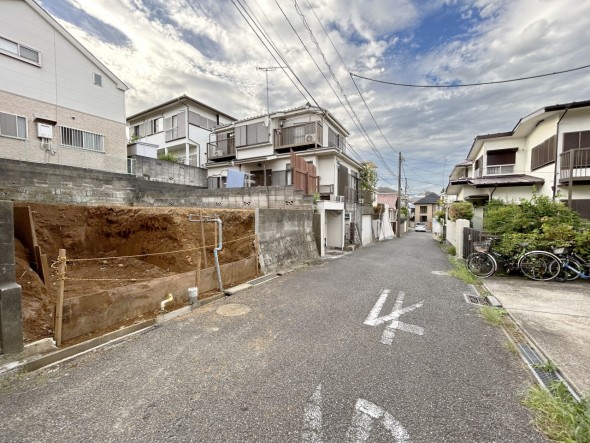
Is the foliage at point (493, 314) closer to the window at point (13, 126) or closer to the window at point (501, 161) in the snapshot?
the window at point (501, 161)

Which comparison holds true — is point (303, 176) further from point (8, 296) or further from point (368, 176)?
point (8, 296)

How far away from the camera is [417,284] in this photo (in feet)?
21.3

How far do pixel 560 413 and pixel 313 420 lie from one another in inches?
84.0

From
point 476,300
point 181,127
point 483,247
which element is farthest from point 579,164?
point 181,127

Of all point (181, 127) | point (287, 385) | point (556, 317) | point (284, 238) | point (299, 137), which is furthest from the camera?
point (181, 127)

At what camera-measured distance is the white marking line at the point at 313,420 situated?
1951mm

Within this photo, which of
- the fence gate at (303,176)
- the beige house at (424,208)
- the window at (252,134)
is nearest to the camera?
the fence gate at (303,176)

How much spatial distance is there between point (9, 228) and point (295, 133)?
14.5m

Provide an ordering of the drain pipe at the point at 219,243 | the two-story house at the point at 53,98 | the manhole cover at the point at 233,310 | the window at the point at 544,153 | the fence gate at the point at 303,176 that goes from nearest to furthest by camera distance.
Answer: the manhole cover at the point at 233,310
the drain pipe at the point at 219,243
the two-story house at the point at 53,98
the window at the point at 544,153
the fence gate at the point at 303,176

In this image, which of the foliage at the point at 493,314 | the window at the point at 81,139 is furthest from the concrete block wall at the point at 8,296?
the window at the point at 81,139

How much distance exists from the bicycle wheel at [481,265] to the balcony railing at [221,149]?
636 inches

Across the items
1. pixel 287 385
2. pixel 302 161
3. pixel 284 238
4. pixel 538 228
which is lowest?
pixel 287 385

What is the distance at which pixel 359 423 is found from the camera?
2098 millimetres

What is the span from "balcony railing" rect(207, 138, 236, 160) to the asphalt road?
16.1 meters
